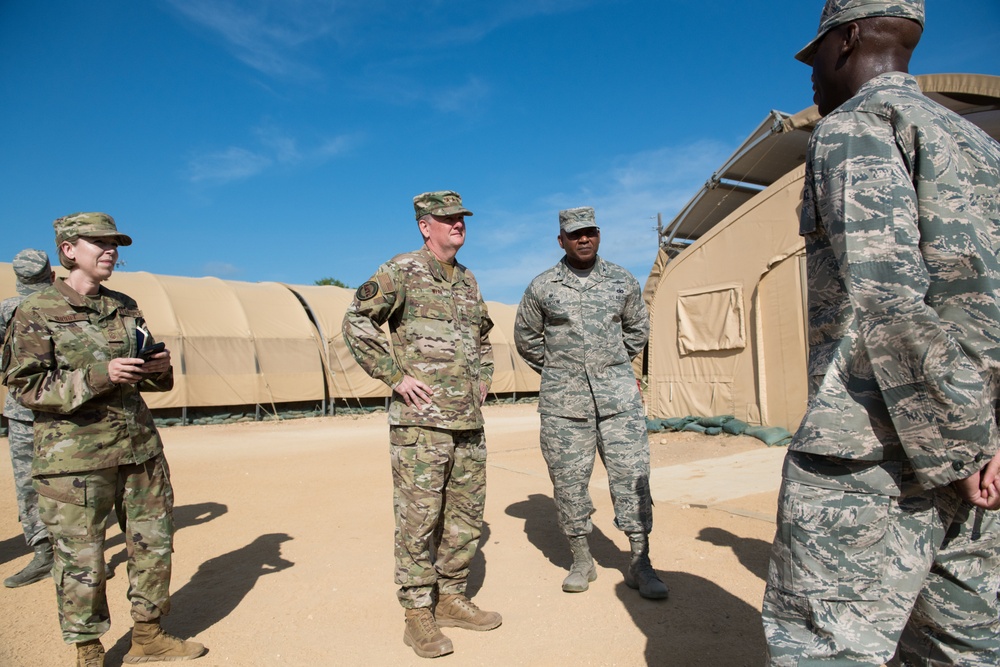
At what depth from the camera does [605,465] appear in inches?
145

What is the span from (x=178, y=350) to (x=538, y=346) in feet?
41.6

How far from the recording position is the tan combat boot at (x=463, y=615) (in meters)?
3.14

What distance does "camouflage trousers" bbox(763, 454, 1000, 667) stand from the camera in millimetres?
1390

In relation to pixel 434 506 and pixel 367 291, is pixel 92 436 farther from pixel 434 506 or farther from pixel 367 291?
pixel 434 506

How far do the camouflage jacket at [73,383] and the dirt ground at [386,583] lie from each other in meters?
1.00

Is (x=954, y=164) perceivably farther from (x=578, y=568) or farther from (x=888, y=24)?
(x=578, y=568)

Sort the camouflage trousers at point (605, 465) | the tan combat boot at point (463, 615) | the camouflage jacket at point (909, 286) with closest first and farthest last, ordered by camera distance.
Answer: the camouflage jacket at point (909, 286) < the tan combat boot at point (463, 615) < the camouflage trousers at point (605, 465)

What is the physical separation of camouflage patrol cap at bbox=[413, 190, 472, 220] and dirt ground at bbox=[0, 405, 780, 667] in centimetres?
215

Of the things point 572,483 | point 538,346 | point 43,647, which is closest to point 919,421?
point 572,483

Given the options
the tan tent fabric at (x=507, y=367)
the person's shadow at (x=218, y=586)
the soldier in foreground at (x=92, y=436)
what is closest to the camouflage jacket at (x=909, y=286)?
the soldier in foreground at (x=92, y=436)

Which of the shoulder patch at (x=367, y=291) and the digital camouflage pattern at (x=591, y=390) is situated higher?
the shoulder patch at (x=367, y=291)

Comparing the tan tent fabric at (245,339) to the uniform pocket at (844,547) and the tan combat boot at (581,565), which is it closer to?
the tan combat boot at (581,565)

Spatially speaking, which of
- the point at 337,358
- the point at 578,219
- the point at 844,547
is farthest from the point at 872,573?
the point at 337,358

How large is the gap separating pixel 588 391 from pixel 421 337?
44.8 inches
